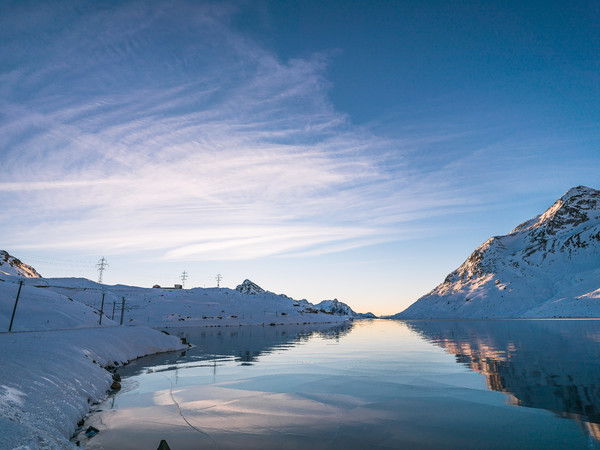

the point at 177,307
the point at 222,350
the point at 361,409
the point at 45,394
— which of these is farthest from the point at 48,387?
the point at 177,307

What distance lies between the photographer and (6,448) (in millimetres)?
6113

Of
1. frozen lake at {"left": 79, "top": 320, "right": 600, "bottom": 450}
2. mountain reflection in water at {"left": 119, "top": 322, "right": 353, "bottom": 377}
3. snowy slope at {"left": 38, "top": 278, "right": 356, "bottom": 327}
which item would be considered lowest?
frozen lake at {"left": 79, "top": 320, "right": 600, "bottom": 450}

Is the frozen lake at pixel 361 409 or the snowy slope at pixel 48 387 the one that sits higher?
the snowy slope at pixel 48 387

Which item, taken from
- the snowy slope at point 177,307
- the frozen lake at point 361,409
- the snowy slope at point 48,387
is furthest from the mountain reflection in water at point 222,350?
the snowy slope at point 177,307

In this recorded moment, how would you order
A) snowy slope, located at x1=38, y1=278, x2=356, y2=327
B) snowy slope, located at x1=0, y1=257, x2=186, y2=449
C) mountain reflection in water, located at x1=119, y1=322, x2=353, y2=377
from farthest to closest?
1. snowy slope, located at x1=38, y1=278, x2=356, y2=327
2. mountain reflection in water, located at x1=119, y1=322, x2=353, y2=377
3. snowy slope, located at x1=0, y1=257, x2=186, y2=449

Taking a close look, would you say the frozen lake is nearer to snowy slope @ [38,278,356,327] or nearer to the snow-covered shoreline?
the snow-covered shoreline

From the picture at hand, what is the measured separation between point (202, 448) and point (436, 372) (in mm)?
17665

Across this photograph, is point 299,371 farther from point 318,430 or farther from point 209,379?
point 318,430

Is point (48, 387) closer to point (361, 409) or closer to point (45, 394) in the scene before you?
point (45, 394)

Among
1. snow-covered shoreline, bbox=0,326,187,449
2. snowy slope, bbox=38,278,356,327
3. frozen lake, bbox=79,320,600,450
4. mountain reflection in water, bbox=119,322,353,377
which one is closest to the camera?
snow-covered shoreline, bbox=0,326,187,449

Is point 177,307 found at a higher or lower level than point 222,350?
higher

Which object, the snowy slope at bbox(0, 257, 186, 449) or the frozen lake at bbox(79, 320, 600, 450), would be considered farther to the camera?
the frozen lake at bbox(79, 320, 600, 450)

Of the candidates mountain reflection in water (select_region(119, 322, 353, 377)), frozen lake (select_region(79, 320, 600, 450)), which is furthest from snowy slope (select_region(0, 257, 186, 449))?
mountain reflection in water (select_region(119, 322, 353, 377))

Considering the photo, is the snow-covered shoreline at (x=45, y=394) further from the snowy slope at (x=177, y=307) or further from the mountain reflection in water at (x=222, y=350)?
the snowy slope at (x=177, y=307)
